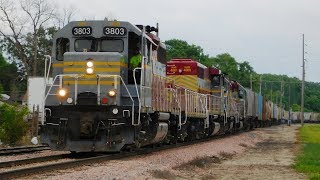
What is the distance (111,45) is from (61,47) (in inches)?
62.9

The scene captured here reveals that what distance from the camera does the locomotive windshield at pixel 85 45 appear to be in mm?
16875

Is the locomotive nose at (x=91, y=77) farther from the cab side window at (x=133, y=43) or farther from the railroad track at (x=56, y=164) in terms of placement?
the railroad track at (x=56, y=164)

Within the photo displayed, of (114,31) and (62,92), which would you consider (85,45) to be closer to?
(114,31)

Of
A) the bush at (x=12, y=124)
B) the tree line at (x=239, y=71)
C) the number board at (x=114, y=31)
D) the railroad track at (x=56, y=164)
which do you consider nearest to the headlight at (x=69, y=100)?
the railroad track at (x=56, y=164)

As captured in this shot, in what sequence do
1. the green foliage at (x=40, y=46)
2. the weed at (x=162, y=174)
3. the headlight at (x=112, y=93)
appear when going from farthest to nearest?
the green foliage at (x=40, y=46), the headlight at (x=112, y=93), the weed at (x=162, y=174)

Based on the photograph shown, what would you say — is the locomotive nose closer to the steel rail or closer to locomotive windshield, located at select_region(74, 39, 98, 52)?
locomotive windshield, located at select_region(74, 39, 98, 52)

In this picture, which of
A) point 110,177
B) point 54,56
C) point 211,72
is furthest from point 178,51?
point 110,177

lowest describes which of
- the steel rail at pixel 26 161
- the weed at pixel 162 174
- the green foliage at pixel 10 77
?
the weed at pixel 162 174

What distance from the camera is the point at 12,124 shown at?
25516 millimetres

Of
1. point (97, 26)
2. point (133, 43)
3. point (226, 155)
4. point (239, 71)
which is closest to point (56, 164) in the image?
point (97, 26)

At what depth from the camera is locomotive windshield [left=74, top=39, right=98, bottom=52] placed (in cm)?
1688

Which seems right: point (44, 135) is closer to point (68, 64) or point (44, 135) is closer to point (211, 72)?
point (68, 64)

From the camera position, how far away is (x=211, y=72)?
1342 inches

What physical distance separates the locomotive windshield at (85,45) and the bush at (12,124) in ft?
32.4
